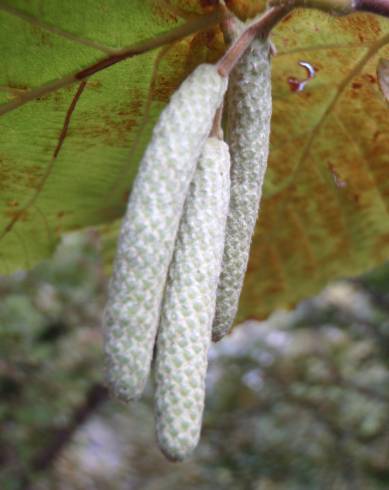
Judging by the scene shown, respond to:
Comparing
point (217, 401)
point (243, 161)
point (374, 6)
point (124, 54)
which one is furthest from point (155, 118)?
point (217, 401)

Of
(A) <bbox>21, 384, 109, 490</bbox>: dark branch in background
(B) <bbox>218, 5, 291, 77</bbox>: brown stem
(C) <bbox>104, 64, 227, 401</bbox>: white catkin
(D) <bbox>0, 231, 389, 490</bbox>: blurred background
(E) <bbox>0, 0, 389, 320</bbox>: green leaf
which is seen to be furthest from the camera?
(A) <bbox>21, 384, 109, 490</bbox>: dark branch in background

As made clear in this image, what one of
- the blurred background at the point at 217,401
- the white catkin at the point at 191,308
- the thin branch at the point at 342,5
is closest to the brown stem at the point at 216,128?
the white catkin at the point at 191,308

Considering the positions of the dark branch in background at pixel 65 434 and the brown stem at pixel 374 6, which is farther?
the dark branch in background at pixel 65 434

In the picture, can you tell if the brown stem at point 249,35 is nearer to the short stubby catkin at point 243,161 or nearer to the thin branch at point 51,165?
the short stubby catkin at point 243,161

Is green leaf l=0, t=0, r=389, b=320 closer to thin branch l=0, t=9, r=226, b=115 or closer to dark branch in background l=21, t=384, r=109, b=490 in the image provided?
thin branch l=0, t=9, r=226, b=115

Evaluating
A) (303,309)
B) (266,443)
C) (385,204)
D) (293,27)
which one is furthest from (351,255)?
(303,309)

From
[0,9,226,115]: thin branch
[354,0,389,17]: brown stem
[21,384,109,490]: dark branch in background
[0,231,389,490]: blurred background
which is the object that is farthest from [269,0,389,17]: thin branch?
[21,384,109,490]: dark branch in background

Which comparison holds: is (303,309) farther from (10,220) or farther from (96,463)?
(10,220)
